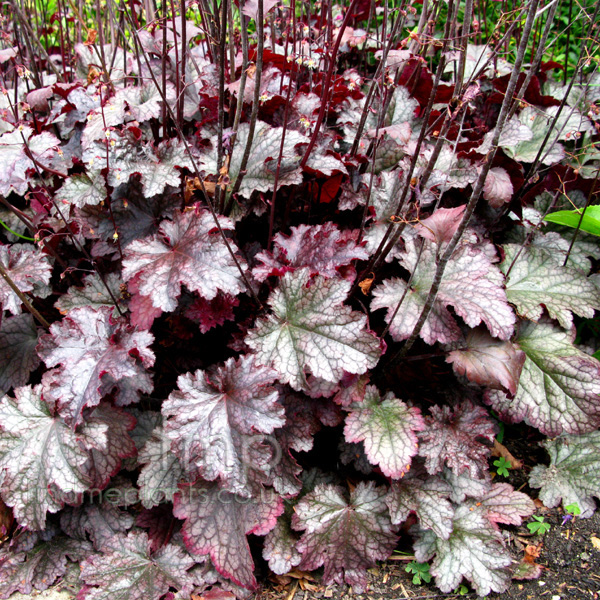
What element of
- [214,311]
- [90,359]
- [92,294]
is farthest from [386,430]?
[92,294]

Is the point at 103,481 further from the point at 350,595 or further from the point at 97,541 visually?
the point at 350,595

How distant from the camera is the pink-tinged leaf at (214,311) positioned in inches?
78.9

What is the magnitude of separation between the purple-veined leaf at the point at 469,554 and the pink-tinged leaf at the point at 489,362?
520 millimetres

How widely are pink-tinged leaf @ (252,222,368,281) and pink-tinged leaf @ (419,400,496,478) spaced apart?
2.22 ft

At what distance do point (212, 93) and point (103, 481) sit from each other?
68.8 inches

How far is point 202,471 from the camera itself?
170 cm

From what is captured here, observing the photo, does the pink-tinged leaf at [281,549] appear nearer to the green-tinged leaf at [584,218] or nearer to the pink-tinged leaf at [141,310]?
the pink-tinged leaf at [141,310]

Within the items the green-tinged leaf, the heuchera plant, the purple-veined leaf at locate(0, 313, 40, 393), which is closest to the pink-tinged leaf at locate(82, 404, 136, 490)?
the heuchera plant

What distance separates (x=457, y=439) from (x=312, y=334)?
683 millimetres

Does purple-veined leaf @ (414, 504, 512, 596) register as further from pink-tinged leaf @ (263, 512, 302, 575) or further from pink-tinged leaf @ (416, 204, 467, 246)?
pink-tinged leaf @ (416, 204, 467, 246)

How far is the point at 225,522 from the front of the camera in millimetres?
1861

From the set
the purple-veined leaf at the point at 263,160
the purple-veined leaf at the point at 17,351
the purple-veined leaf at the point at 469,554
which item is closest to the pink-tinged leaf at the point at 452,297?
the purple-veined leaf at the point at 263,160

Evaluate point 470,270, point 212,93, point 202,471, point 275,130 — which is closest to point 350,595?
point 202,471

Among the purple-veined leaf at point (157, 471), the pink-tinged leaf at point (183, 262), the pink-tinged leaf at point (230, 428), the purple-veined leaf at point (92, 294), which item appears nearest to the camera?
the pink-tinged leaf at point (230, 428)
